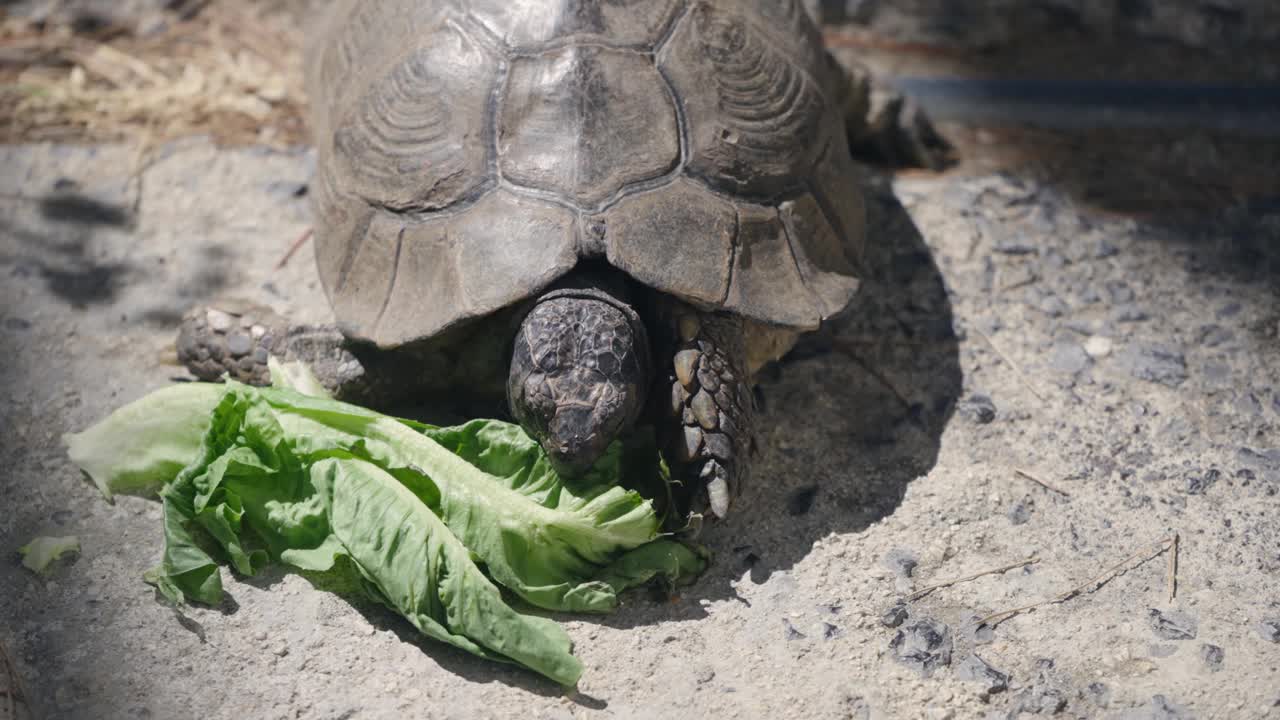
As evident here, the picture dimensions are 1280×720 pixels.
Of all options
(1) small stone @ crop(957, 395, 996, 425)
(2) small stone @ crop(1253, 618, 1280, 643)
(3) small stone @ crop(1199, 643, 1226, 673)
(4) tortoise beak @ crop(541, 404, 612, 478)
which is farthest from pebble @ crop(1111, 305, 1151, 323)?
(4) tortoise beak @ crop(541, 404, 612, 478)

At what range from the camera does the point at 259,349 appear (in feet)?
12.4

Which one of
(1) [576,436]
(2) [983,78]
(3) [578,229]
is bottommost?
(2) [983,78]

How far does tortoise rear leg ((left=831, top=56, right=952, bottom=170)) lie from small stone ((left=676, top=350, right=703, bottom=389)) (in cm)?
220

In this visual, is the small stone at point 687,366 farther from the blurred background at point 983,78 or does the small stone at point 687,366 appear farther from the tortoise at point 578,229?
the blurred background at point 983,78

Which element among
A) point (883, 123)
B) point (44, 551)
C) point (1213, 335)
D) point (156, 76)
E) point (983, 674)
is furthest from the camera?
point (156, 76)

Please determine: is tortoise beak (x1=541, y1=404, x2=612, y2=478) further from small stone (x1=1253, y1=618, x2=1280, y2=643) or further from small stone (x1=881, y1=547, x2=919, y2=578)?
small stone (x1=1253, y1=618, x2=1280, y2=643)

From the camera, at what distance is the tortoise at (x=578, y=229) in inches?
127

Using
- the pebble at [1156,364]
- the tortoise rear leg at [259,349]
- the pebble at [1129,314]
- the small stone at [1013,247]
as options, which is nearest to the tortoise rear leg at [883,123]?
the small stone at [1013,247]

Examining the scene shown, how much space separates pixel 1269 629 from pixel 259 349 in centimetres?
292

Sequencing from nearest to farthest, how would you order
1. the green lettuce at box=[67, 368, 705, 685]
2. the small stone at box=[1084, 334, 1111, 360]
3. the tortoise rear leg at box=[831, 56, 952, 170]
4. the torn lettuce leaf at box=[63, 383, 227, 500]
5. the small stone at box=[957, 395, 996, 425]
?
the green lettuce at box=[67, 368, 705, 685]
the torn lettuce leaf at box=[63, 383, 227, 500]
the small stone at box=[957, 395, 996, 425]
the small stone at box=[1084, 334, 1111, 360]
the tortoise rear leg at box=[831, 56, 952, 170]

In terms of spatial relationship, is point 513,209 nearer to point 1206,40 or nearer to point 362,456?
point 362,456

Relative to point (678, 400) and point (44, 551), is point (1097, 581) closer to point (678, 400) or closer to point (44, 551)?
point (678, 400)

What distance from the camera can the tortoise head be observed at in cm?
303

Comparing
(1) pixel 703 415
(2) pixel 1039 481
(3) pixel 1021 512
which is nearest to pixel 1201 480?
(2) pixel 1039 481
